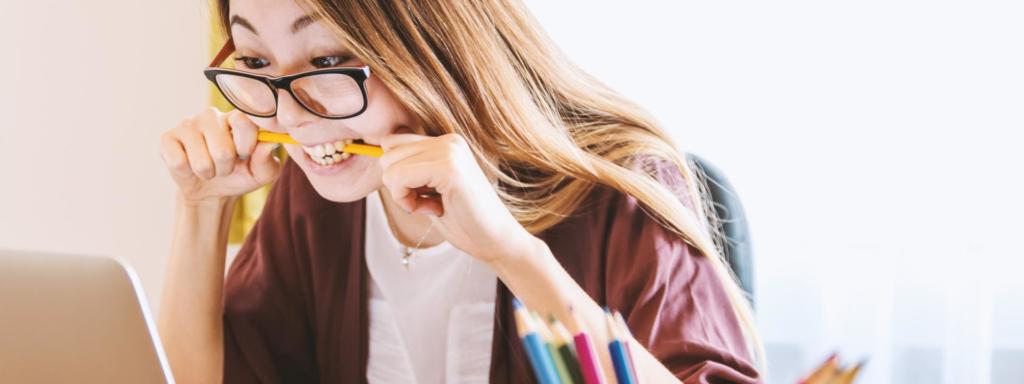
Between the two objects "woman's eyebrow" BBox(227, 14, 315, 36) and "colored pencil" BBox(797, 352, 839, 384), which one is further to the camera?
"woman's eyebrow" BBox(227, 14, 315, 36)

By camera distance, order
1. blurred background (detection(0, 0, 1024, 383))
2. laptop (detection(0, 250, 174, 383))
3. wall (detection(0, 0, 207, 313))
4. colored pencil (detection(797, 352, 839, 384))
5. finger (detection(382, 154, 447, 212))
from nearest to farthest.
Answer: colored pencil (detection(797, 352, 839, 384)), laptop (detection(0, 250, 174, 383)), finger (detection(382, 154, 447, 212)), blurred background (detection(0, 0, 1024, 383)), wall (detection(0, 0, 207, 313))

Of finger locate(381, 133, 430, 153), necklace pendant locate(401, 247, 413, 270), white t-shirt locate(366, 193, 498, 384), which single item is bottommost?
white t-shirt locate(366, 193, 498, 384)

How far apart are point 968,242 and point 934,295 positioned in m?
0.12

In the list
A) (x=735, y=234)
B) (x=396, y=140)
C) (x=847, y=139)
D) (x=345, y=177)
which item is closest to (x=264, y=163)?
(x=345, y=177)

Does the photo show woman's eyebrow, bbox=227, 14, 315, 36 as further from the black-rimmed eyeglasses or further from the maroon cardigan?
the maroon cardigan

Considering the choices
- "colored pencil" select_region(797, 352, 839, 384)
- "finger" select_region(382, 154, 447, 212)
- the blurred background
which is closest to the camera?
"colored pencil" select_region(797, 352, 839, 384)

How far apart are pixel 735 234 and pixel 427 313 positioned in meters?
0.36

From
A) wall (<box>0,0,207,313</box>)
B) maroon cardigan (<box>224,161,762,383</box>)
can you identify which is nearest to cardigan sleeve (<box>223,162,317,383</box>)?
maroon cardigan (<box>224,161,762,383</box>)

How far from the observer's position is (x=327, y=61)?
0.94 meters

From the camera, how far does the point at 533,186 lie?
109 centimetres

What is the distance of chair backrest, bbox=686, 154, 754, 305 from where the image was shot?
104cm

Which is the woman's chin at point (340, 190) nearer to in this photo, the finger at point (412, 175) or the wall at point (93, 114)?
the finger at point (412, 175)

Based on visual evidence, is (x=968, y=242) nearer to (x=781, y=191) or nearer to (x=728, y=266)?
(x=781, y=191)

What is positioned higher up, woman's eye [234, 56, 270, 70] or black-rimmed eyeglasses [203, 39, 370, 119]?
woman's eye [234, 56, 270, 70]
